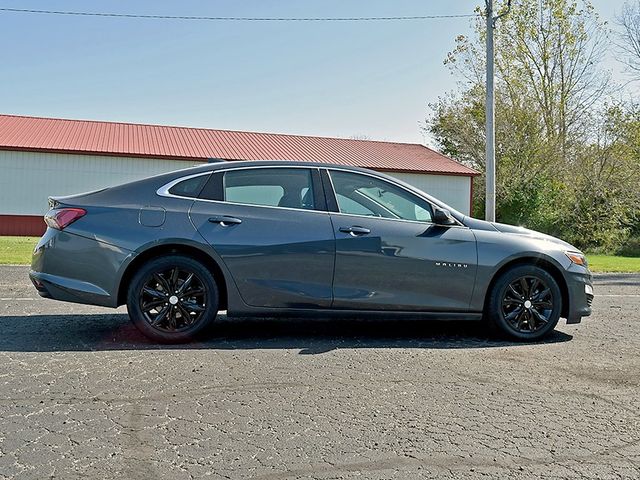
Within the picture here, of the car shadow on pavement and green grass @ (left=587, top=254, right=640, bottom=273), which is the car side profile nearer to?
the car shadow on pavement

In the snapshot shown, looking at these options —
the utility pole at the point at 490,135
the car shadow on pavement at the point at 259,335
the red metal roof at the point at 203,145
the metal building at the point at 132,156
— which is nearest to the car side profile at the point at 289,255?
the car shadow on pavement at the point at 259,335

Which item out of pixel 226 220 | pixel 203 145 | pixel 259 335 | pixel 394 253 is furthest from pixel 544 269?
pixel 203 145

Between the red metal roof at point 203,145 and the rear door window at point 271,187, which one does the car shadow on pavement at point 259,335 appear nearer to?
the rear door window at point 271,187

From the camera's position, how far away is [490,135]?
18.0 meters

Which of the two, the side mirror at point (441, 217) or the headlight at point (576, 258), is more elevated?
the side mirror at point (441, 217)

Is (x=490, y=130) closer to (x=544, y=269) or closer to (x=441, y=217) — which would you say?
(x=544, y=269)

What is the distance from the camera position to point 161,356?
4.72m

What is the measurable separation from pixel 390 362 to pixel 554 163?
99.3 feet

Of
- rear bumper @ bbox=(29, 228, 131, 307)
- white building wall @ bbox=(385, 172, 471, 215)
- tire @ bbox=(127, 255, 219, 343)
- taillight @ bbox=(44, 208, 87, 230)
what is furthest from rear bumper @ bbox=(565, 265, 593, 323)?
white building wall @ bbox=(385, 172, 471, 215)

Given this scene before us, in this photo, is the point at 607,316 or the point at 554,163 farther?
the point at 554,163

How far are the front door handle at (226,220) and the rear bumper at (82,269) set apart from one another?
75 cm

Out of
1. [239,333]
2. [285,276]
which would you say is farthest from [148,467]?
[239,333]

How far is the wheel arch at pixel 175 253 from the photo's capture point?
5.14 metres

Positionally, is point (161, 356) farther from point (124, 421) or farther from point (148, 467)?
point (148, 467)
